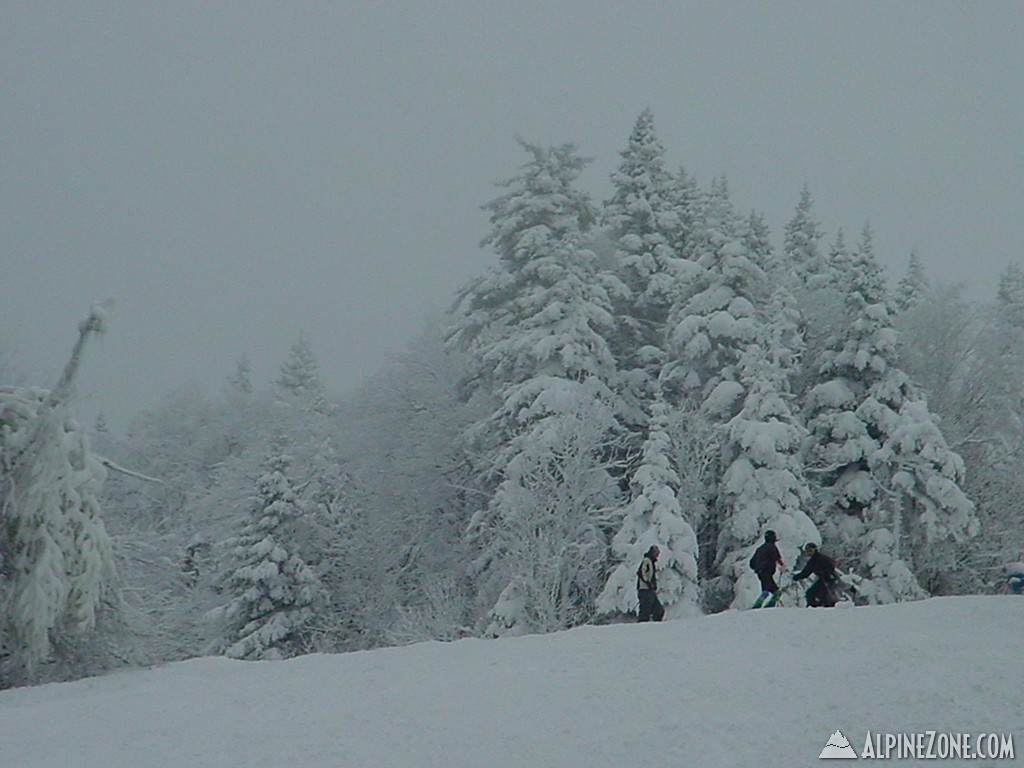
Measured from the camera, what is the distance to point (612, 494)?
84.2 feet

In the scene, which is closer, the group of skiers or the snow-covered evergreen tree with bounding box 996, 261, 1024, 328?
the group of skiers

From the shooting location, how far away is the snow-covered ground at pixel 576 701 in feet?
27.2

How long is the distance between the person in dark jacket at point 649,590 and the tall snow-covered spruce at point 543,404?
6.73 metres

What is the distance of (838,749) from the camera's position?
7.75 meters

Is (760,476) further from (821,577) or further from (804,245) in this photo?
(804,245)

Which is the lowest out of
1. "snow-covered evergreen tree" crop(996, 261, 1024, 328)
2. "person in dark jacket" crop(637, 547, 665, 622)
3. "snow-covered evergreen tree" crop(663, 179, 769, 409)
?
"person in dark jacket" crop(637, 547, 665, 622)

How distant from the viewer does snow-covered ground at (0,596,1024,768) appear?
27.2 feet

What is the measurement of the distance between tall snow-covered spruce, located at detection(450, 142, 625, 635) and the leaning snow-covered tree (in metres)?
10.3

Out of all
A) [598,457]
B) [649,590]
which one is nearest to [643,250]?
[598,457]

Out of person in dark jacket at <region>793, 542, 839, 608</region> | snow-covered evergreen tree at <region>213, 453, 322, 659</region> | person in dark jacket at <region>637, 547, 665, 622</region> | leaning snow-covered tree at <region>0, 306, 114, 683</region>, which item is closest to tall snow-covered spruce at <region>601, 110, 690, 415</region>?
snow-covered evergreen tree at <region>213, 453, 322, 659</region>

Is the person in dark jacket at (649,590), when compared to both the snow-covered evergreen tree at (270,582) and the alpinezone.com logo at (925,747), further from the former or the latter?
the snow-covered evergreen tree at (270,582)

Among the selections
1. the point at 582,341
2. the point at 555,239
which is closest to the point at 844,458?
the point at 582,341

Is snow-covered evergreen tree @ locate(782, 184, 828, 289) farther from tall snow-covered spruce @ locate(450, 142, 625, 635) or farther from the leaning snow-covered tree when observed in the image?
the leaning snow-covered tree

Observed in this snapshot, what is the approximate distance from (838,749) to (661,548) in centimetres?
1402
